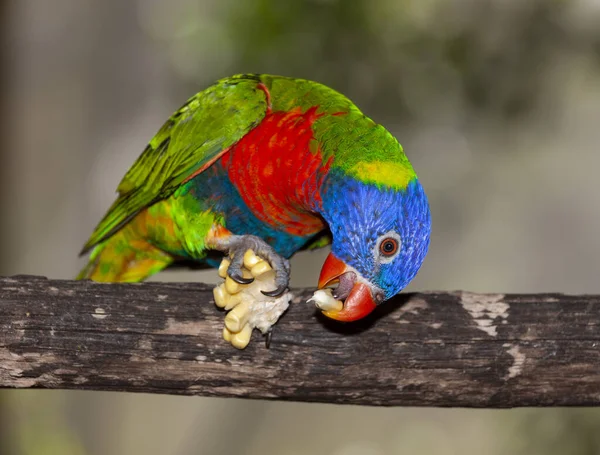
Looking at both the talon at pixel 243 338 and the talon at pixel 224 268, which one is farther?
the talon at pixel 224 268

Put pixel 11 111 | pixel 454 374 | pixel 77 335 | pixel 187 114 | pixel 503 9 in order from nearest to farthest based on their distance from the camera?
pixel 77 335 → pixel 454 374 → pixel 187 114 → pixel 503 9 → pixel 11 111

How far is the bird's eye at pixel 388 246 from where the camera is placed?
1.83 metres

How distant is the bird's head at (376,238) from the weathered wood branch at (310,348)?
26 centimetres

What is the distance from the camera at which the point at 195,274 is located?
17.1 ft

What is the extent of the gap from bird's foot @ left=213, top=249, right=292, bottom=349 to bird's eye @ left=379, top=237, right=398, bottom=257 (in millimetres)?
433

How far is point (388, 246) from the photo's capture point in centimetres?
183

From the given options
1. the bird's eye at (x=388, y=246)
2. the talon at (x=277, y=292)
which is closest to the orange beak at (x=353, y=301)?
the bird's eye at (x=388, y=246)

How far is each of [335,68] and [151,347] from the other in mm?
3111

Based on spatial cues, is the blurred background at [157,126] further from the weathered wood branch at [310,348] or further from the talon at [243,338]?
the talon at [243,338]

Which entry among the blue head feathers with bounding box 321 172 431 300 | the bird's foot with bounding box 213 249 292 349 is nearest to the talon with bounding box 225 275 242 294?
the bird's foot with bounding box 213 249 292 349

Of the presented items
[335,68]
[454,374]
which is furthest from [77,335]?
[335,68]

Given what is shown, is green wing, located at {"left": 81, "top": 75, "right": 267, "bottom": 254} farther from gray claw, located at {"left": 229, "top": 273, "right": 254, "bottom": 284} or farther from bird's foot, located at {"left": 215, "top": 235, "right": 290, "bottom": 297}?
gray claw, located at {"left": 229, "top": 273, "right": 254, "bottom": 284}

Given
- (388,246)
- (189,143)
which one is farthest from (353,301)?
(189,143)

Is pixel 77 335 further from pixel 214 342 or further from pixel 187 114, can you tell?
pixel 187 114
